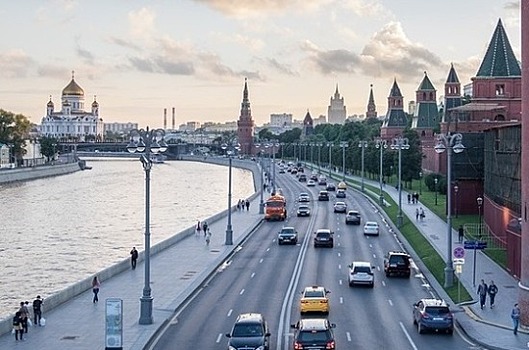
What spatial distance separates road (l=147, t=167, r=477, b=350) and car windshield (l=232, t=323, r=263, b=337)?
169 centimetres

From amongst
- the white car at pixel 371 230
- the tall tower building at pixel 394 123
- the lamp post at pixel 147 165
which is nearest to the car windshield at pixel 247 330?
the lamp post at pixel 147 165

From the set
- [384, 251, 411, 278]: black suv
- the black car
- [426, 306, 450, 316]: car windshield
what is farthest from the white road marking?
the black car

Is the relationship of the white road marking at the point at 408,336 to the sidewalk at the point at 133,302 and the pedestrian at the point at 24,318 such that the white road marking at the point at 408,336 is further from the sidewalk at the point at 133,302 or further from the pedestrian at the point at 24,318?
the pedestrian at the point at 24,318

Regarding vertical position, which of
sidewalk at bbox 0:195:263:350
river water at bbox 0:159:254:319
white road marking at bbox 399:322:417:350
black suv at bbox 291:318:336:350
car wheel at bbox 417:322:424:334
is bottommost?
river water at bbox 0:159:254:319

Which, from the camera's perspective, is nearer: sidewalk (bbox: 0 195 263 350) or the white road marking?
the white road marking

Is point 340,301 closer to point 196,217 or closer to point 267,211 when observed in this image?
point 267,211

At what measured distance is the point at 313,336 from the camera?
25.0m

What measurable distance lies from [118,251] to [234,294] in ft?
97.9

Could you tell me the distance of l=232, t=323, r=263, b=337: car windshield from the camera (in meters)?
25.8

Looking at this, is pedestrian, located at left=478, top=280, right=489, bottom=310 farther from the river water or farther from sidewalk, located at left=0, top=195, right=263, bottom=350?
the river water

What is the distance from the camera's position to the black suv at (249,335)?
25141mm

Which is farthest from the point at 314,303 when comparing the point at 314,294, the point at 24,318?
the point at 24,318

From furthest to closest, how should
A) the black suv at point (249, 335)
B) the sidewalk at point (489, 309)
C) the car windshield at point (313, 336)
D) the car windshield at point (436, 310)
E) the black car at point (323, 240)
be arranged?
1. the black car at point (323, 240)
2. the car windshield at point (436, 310)
3. the sidewalk at point (489, 309)
4. the black suv at point (249, 335)
5. the car windshield at point (313, 336)

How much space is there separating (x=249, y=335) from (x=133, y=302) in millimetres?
11875
